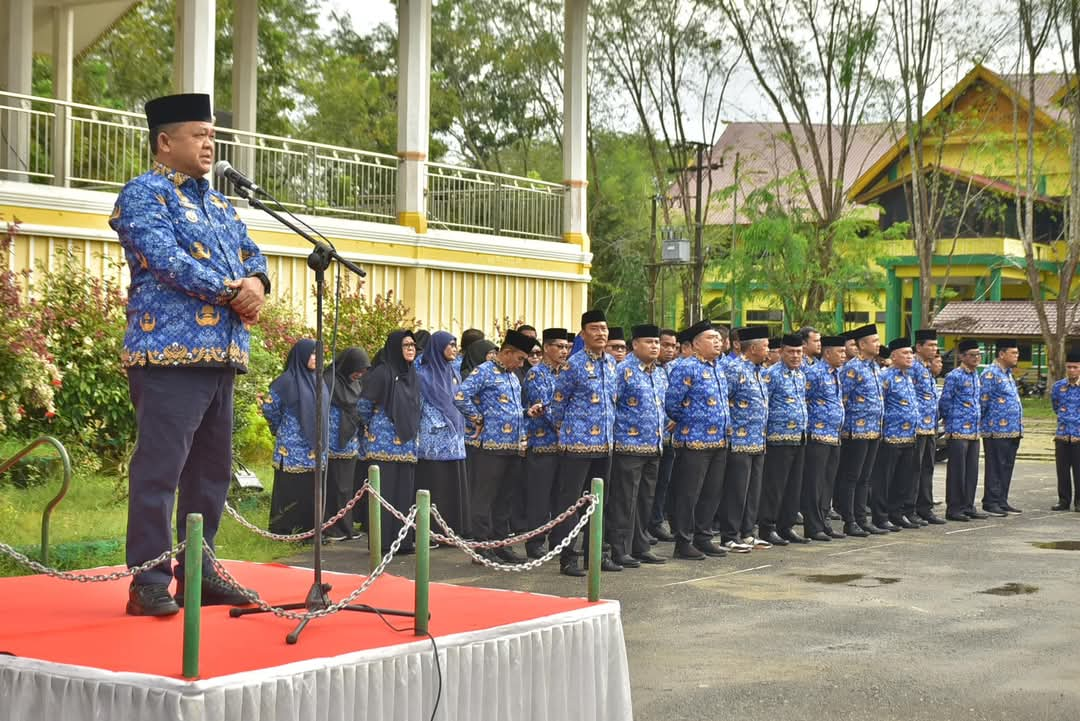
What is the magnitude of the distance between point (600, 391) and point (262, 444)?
5.78m

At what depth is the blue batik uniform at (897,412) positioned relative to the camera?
14.4m

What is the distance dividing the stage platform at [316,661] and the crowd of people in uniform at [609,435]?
180 inches

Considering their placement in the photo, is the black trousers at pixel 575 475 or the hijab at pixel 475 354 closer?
the black trousers at pixel 575 475

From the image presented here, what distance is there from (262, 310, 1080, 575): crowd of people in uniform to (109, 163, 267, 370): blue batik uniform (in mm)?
5461

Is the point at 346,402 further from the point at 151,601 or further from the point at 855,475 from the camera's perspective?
the point at 151,601

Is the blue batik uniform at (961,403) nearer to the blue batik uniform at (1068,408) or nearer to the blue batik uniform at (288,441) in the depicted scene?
the blue batik uniform at (1068,408)

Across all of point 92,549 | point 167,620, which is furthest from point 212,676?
point 92,549

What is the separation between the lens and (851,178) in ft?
154

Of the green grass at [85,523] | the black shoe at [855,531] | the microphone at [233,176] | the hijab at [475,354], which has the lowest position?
the black shoe at [855,531]

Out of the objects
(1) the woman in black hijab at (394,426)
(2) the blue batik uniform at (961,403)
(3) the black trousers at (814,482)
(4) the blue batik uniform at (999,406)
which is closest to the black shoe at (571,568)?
(1) the woman in black hijab at (394,426)

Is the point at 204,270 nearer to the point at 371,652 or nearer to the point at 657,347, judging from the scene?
the point at 371,652

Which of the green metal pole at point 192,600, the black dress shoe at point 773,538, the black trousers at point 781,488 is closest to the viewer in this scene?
the green metal pole at point 192,600

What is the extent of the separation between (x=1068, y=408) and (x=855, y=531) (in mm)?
3975

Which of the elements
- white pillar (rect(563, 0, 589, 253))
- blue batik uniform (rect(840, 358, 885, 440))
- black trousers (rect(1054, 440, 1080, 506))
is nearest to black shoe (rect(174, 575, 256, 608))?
blue batik uniform (rect(840, 358, 885, 440))
